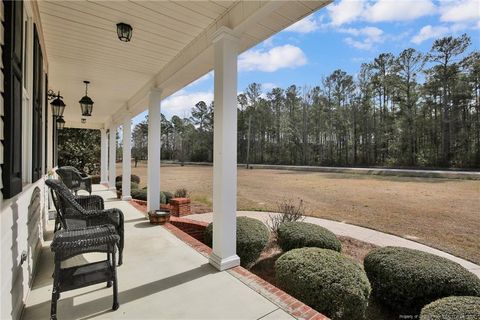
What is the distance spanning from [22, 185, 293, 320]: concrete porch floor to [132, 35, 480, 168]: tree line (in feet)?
96.4

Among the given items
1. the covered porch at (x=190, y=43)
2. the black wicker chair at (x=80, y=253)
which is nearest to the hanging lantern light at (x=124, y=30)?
the covered porch at (x=190, y=43)

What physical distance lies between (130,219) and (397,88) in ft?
107

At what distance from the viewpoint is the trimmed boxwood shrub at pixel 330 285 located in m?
2.29

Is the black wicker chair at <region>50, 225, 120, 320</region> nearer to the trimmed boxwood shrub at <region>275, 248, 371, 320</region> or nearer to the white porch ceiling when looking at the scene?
the trimmed boxwood shrub at <region>275, 248, 371, 320</region>

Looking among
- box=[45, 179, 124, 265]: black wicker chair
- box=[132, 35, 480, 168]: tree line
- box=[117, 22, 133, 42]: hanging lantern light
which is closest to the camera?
box=[45, 179, 124, 265]: black wicker chair

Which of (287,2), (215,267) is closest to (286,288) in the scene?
(215,267)

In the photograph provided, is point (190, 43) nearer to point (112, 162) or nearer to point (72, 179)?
point (72, 179)

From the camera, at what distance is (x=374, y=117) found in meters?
32.2

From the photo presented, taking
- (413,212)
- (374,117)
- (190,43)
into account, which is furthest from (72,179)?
(374,117)

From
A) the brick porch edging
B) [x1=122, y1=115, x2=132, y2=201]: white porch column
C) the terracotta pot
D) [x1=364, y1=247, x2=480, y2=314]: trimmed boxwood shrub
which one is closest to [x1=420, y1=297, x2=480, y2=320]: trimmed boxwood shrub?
[x1=364, y1=247, x2=480, y2=314]: trimmed boxwood shrub

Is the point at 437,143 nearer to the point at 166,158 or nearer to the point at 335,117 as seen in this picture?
the point at 335,117

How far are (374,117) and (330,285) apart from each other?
3423 cm

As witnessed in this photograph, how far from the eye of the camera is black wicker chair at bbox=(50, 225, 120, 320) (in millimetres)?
1938

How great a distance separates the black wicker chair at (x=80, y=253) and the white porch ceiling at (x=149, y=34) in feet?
7.39
